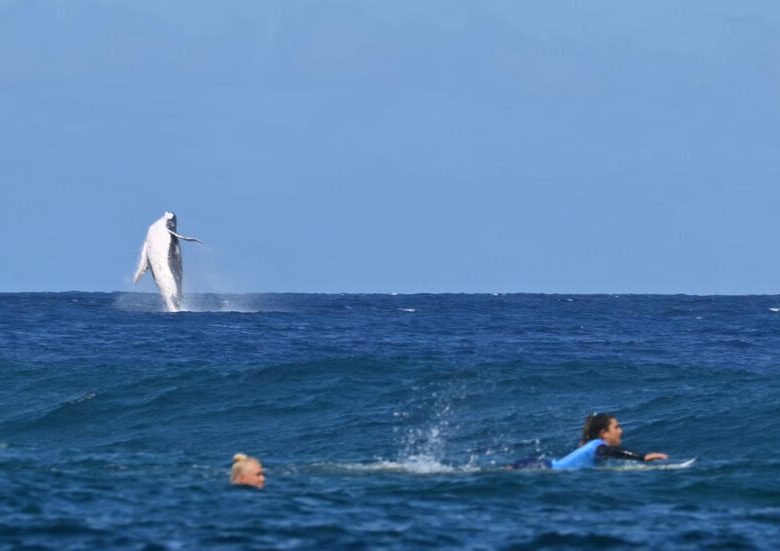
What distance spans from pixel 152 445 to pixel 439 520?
1076cm

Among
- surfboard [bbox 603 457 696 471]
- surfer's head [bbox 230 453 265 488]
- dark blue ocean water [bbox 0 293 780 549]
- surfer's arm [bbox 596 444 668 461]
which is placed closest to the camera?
dark blue ocean water [bbox 0 293 780 549]

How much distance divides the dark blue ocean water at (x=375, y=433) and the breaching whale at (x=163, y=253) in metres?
3.95

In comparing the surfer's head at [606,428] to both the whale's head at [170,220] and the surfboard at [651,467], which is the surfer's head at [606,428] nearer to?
the surfboard at [651,467]

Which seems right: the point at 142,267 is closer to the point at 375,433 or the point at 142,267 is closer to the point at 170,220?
the point at 170,220

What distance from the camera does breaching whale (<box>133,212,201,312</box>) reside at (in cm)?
5572

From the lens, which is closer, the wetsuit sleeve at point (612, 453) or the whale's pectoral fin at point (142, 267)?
the wetsuit sleeve at point (612, 453)

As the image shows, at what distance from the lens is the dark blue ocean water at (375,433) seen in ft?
47.3

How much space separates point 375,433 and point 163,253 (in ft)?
105

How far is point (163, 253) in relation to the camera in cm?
5597

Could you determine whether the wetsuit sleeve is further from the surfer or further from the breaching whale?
the breaching whale

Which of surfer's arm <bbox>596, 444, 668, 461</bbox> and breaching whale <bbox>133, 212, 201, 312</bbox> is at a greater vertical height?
breaching whale <bbox>133, 212, 201, 312</bbox>

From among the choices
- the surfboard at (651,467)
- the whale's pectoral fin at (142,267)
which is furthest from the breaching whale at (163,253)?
the surfboard at (651,467)

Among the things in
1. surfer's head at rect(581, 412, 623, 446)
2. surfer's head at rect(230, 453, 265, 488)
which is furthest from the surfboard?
surfer's head at rect(230, 453, 265, 488)

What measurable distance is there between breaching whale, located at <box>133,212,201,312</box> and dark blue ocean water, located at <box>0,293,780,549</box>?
3.95 m
